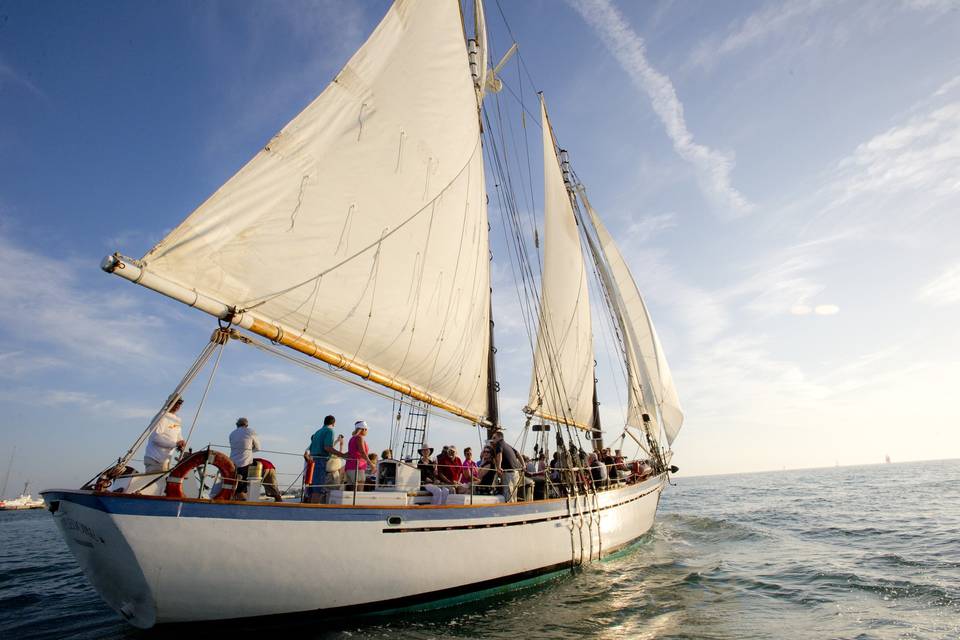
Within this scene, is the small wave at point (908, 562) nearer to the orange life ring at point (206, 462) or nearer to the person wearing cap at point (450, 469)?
the person wearing cap at point (450, 469)

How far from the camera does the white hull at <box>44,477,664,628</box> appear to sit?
6312 mm

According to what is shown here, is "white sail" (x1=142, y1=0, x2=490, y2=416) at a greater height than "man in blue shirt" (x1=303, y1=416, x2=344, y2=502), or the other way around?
"white sail" (x1=142, y1=0, x2=490, y2=416)

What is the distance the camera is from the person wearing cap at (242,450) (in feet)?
25.0

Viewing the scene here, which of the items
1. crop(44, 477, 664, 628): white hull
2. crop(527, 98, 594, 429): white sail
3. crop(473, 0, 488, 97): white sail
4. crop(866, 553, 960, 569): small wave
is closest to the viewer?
crop(44, 477, 664, 628): white hull

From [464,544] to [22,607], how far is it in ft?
32.8

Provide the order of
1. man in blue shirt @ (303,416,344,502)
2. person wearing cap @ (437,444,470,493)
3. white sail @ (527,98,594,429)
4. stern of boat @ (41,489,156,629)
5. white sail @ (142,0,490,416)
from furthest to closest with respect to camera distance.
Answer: white sail @ (527,98,594,429)
person wearing cap @ (437,444,470,493)
man in blue shirt @ (303,416,344,502)
white sail @ (142,0,490,416)
stern of boat @ (41,489,156,629)

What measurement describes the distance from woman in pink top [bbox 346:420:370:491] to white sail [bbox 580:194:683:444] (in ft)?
55.0

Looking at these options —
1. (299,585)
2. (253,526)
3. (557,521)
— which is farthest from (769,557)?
(253,526)

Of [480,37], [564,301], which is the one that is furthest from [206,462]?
[480,37]

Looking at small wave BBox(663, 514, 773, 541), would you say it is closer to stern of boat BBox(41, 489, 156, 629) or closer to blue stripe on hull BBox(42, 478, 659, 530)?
blue stripe on hull BBox(42, 478, 659, 530)

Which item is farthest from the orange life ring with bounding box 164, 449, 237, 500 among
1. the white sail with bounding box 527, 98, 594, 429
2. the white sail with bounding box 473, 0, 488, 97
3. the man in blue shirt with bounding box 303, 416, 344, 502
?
the white sail with bounding box 473, 0, 488, 97

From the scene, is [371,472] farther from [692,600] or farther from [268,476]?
[692,600]

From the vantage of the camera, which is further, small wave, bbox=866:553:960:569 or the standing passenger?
small wave, bbox=866:553:960:569

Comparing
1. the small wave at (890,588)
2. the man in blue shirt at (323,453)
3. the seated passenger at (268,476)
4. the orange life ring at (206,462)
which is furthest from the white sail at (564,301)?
the orange life ring at (206,462)
